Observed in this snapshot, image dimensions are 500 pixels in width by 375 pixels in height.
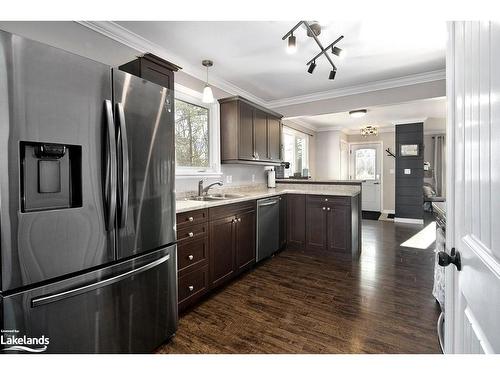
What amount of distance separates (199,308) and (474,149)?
222 cm

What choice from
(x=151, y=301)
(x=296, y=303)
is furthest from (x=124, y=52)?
(x=296, y=303)

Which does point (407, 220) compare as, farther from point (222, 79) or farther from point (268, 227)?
point (222, 79)

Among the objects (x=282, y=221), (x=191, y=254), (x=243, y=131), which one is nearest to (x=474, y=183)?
(x=191, y=254)

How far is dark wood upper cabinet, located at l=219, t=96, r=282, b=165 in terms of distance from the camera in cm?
346

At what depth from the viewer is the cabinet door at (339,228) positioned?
11.3 feet

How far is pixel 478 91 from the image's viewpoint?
657mm

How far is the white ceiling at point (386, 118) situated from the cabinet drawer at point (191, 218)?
3.57m

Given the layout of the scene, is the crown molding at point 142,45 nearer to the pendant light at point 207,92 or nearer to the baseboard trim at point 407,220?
the pendant light at point 207,92

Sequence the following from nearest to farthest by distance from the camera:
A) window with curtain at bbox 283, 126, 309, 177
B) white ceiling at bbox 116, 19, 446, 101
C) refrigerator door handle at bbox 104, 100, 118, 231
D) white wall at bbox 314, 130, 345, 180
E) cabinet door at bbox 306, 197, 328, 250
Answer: refrigerator door handle at bbox 104, 100, 118, 231, white ceiling at bbox 116, 19, 446, 101, cabinet door at bbox 306, 197, 328, 250, window with curtain at bbox 283, 126, 309, 177, white wall at bbox 314, 130, 345, 180

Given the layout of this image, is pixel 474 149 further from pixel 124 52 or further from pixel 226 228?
pixel 124 52

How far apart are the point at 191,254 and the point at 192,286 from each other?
282 mm

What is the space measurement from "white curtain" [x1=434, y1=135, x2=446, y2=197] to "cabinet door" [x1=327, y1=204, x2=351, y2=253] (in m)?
5.66

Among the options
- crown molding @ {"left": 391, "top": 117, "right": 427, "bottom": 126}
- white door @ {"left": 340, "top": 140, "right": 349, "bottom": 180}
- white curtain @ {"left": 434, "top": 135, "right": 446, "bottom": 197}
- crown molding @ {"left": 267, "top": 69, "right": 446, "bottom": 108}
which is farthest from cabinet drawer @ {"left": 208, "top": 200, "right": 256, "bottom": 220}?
white curtain @ {"left": 434, "top": 135, "right": 446, "bottom": 197}

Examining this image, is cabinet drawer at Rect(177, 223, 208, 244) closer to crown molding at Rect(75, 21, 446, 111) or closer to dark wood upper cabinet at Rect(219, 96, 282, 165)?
dark wood upper cabinet at Rect(219, 96, 282, 165)
